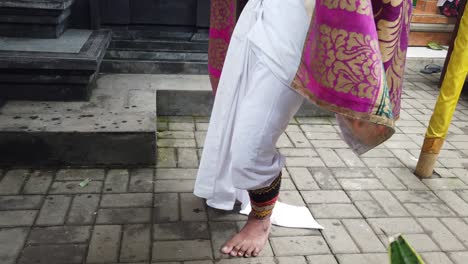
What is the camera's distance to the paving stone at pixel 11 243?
6.75 ft

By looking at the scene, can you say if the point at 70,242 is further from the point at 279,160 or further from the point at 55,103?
the point at 55,103

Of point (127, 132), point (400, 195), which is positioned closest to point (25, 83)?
point (127, 132)

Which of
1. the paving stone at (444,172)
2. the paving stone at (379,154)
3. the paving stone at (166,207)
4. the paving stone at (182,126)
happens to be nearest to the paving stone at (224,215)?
the paving stone at (166,207)

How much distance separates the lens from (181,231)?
92.8 inches

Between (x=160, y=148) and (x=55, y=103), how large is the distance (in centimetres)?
86

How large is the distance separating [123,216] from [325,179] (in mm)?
1401

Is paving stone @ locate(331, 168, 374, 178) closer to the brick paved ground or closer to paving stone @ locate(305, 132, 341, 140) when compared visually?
the brick paved ground

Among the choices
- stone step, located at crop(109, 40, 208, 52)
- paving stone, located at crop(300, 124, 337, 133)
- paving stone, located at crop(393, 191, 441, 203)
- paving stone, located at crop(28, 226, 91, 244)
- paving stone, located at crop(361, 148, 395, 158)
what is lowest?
paving stone, located at crop(300, 124, 337, 133)

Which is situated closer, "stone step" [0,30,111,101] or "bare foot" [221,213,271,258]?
"bare foot" [221,213,271,258]

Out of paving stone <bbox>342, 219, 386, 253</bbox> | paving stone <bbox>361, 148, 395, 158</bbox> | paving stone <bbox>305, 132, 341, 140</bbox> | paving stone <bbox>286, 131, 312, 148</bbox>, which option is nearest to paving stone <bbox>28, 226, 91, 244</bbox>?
paving stone <bbox>342, 219, 386, 253</bbox>

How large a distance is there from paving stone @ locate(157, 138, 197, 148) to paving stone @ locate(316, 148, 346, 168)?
1.00m

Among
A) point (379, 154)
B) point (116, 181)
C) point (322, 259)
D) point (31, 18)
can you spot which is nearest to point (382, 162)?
point (379, 154)

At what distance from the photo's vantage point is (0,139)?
2.78m

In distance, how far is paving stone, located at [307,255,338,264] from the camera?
2.20m
